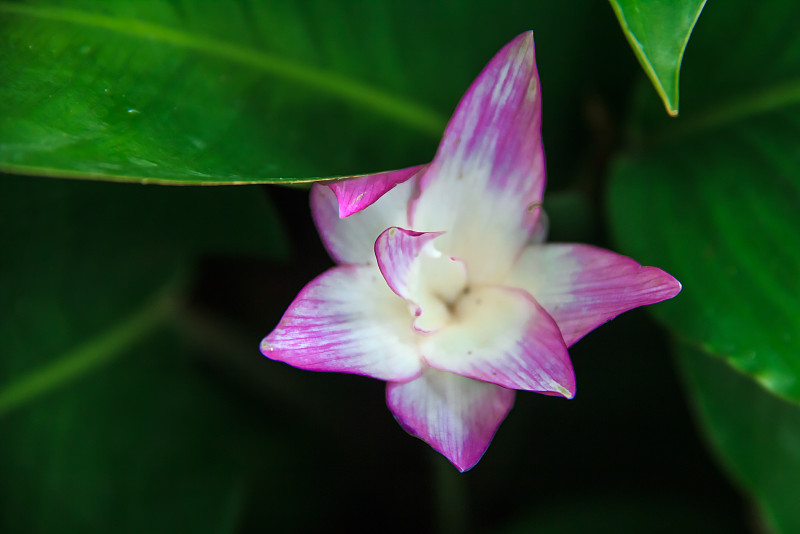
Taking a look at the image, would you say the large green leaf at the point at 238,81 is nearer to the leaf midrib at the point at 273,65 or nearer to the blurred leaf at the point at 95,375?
the leaf midrib at the point at 273,65

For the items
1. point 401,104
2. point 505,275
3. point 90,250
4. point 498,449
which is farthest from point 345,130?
point 498,449

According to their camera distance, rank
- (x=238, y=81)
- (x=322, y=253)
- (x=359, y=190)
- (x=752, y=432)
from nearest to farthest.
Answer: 1. (x=359, y=190)
2. (x=238, y=81)
3. (x=752, y=432)
4. (x=322, y=253)

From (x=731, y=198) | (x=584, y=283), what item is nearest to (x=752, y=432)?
(x=731, y=198)

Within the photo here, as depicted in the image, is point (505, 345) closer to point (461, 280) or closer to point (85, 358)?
point (461, 280)

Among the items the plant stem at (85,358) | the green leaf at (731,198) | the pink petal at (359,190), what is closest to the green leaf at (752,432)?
the green leaf at (731,198)

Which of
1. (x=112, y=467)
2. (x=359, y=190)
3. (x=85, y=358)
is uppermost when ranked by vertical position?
(x=359, y=190)

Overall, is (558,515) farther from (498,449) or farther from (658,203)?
(658,203)

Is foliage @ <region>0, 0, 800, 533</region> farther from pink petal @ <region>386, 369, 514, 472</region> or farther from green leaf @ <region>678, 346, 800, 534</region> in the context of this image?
pink petal @ <region>386, 369, 514, 472</region>
